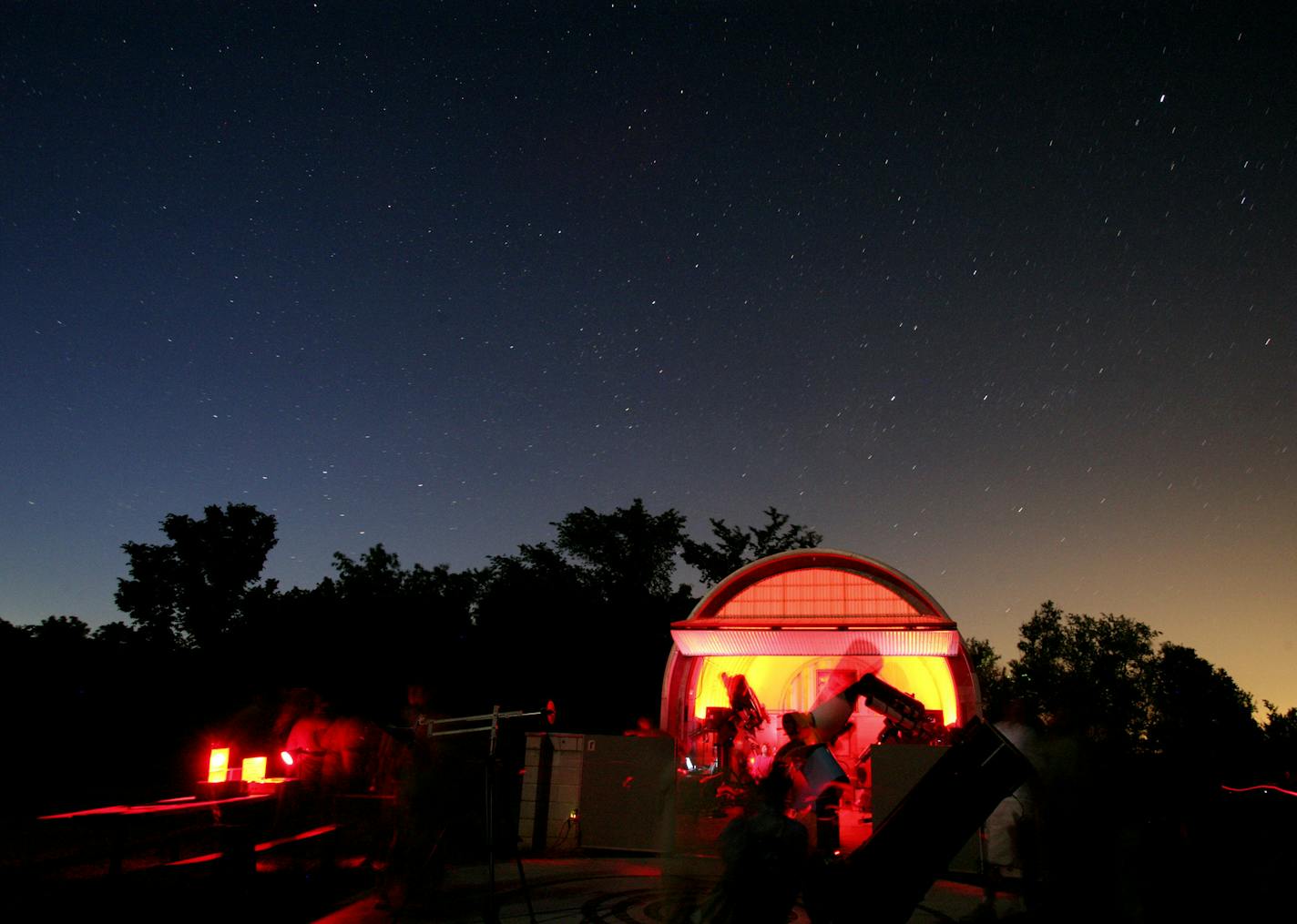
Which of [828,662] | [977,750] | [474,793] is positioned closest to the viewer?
[977,750]

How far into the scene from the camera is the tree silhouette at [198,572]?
34.4m

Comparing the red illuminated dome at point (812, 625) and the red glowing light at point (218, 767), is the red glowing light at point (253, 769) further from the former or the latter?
the red illuminated dome at point (812, 625)

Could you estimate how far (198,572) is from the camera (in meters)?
35.6

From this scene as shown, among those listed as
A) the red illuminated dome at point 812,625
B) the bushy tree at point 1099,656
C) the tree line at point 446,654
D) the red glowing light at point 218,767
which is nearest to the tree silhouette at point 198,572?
the tree line at point 446,654

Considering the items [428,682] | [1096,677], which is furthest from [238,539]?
[1096,677]

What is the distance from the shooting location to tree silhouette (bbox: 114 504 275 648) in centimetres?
3441

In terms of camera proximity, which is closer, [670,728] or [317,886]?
[317,886]

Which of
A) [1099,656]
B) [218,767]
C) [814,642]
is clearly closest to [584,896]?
[218,767]

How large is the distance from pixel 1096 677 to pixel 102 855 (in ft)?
171

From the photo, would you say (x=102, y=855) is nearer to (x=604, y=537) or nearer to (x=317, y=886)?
(x=317, y=886)

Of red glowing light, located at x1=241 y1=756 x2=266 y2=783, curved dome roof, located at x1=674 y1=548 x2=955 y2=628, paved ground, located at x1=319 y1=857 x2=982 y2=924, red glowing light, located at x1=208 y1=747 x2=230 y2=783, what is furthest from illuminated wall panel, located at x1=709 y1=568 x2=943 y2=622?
red glowing light, located at x1=208 y1=747 x2=230 y2=783

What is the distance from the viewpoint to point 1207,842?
24.8 feet

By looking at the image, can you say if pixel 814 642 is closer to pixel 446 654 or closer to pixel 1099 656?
pixel 446 654

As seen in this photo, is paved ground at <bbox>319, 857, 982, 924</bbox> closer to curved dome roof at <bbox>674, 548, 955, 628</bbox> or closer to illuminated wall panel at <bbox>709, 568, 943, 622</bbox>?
curved dome roof at <bbox>674, 548, 955, 628</bbox>
